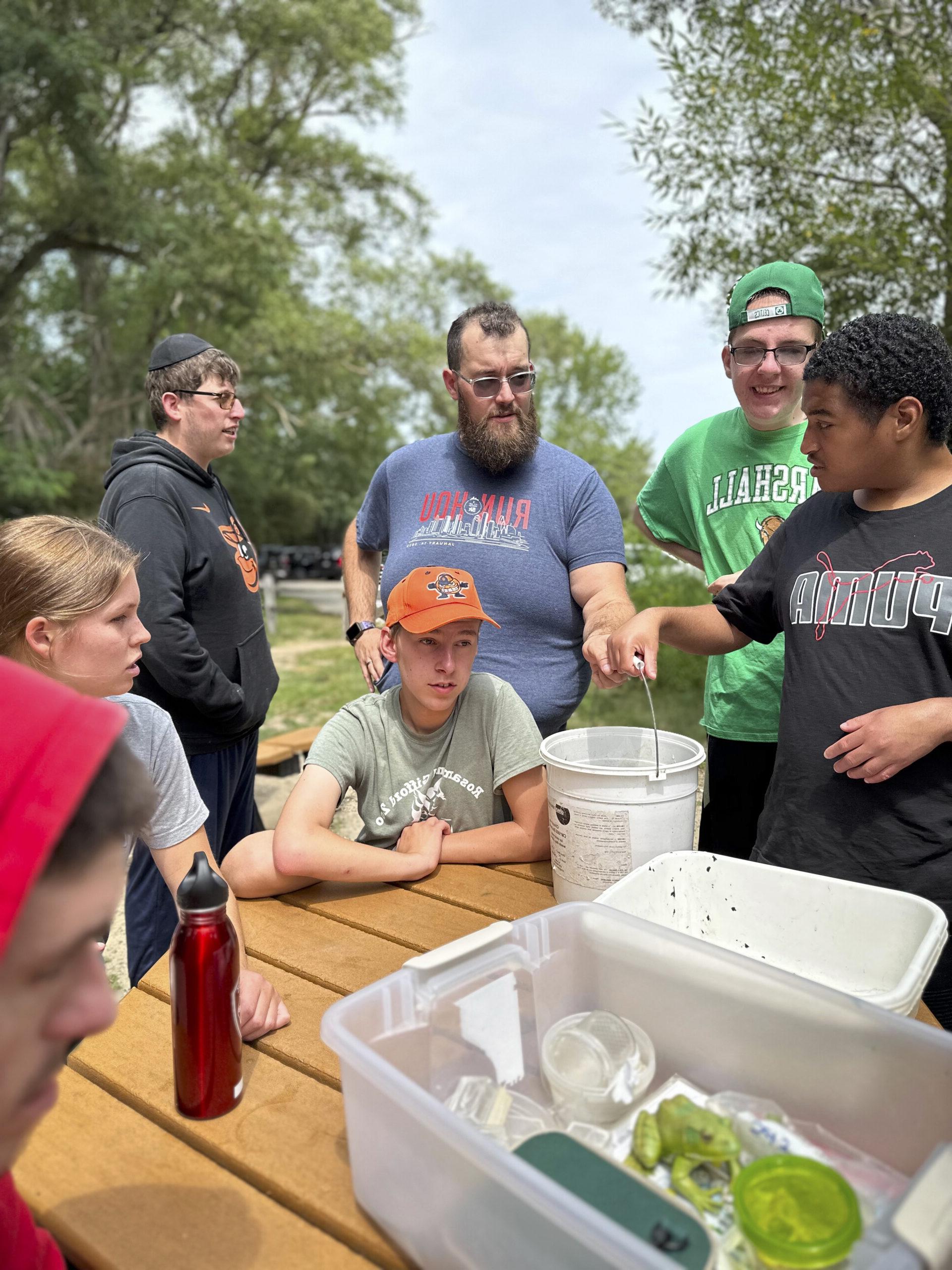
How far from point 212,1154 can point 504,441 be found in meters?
2.03

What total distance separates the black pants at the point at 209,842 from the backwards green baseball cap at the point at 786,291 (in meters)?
2.10

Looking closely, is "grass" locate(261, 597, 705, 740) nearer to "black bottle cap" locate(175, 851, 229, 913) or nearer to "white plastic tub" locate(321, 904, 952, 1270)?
"white plastic tub" locate(321, 904, 952, 1270)

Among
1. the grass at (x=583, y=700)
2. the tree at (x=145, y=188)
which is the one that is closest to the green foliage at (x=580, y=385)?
the tree at (x=145, y=188)

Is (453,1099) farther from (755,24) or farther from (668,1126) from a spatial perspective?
(755,24)

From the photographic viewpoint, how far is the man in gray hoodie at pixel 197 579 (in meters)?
2.95

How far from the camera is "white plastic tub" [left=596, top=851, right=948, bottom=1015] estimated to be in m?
1.43

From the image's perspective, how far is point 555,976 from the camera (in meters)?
1.26

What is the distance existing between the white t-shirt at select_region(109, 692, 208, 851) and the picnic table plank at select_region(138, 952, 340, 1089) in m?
0.24

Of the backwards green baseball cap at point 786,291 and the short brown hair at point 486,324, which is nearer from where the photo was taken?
the backwards green baseball cap at point 786,291

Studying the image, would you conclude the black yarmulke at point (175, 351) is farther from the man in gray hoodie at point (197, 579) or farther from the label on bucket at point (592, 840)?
the label on bucket at point (592, 840)

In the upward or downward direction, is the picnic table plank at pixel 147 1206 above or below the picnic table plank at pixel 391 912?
below

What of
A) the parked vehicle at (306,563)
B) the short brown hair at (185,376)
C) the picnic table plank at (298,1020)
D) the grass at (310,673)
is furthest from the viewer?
the parked vehicle at (306,563)

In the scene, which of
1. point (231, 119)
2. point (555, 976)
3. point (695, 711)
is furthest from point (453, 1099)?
point (231, 119)

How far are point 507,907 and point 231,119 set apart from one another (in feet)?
68.0
